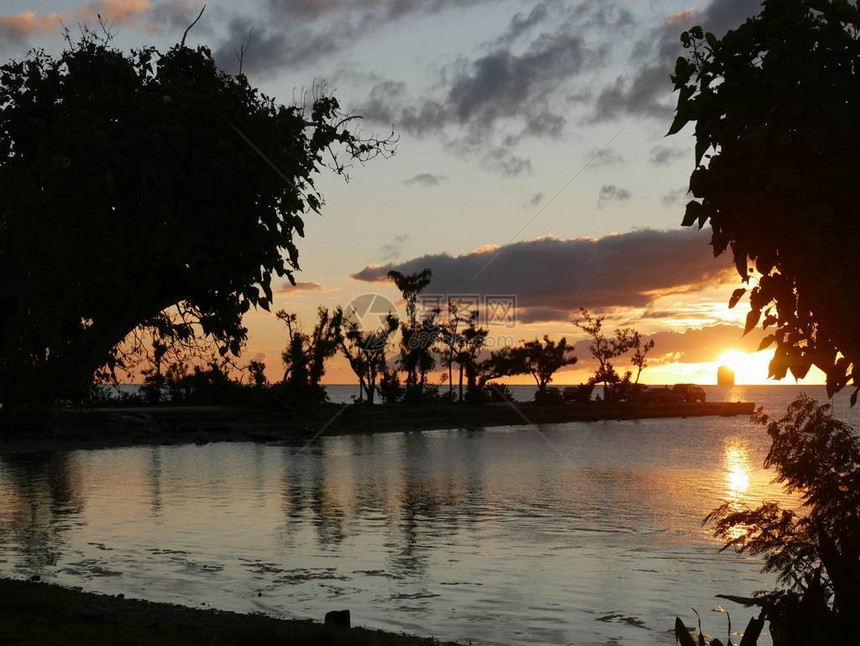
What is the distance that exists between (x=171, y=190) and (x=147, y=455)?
2090 inches

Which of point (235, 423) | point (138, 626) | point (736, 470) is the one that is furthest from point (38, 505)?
point (736, 470)

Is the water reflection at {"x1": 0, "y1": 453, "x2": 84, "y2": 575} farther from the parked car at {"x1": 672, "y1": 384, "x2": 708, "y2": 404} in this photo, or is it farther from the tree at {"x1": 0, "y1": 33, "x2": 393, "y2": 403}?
the parked car at {"x1": 672, "y1": 384, "x2": 708, "y2": 404}

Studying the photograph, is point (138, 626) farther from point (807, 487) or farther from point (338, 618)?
point (807, 487)

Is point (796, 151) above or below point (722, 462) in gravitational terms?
above

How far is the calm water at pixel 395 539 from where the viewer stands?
64.9ft

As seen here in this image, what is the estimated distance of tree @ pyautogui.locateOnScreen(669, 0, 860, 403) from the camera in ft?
19.3

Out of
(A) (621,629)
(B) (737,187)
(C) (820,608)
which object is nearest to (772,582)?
(A) (621,629)

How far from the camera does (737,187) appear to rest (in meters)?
6.31

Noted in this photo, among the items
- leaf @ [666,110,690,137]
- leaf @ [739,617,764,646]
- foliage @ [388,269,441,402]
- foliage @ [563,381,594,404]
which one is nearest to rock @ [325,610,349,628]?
leaf @ [739,617,764,646]

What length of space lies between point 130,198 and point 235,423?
7319cm

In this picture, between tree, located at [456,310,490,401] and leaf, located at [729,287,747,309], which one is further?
tree, located at [456,310,490,401]

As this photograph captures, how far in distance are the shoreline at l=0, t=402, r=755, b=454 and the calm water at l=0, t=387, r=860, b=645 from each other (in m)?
5.99

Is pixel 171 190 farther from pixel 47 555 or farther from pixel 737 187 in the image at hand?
pixel 47 555

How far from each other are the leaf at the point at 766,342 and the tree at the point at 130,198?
5.99 metres
